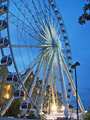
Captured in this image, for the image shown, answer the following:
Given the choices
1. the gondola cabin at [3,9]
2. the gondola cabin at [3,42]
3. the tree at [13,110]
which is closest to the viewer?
the gondola cabin at [3,42]

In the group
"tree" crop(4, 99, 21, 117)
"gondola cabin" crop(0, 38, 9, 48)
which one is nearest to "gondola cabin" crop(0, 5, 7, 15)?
"gondola cabin" crop(0, 38, 9, 48)

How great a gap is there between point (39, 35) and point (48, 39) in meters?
2.32

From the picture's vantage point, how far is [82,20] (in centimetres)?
932

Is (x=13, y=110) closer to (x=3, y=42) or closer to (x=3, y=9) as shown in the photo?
(x=3, y=42)

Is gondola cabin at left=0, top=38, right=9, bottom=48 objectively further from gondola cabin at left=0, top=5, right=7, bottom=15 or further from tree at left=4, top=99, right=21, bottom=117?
tree at left=4, top=99, right=21, bottom=117

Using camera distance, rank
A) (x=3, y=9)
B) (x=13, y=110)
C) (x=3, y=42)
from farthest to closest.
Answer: (x=13, y=110)
(x=3, y=9)
(x=3, y=42)

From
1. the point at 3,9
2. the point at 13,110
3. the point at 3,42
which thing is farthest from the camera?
the point at 13,110

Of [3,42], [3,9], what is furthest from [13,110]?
[3,9]

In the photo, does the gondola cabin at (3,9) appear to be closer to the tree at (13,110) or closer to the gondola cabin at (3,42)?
the gondola cabin at (3,42)

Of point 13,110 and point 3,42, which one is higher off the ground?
point 3,42

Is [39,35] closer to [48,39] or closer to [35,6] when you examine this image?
[48,39]

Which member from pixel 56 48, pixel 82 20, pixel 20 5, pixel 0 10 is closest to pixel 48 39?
pixel 56 48

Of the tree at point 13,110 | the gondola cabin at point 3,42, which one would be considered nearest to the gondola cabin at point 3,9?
the gondola cabin at point 3,42

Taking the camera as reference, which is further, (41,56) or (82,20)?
(41,56)
